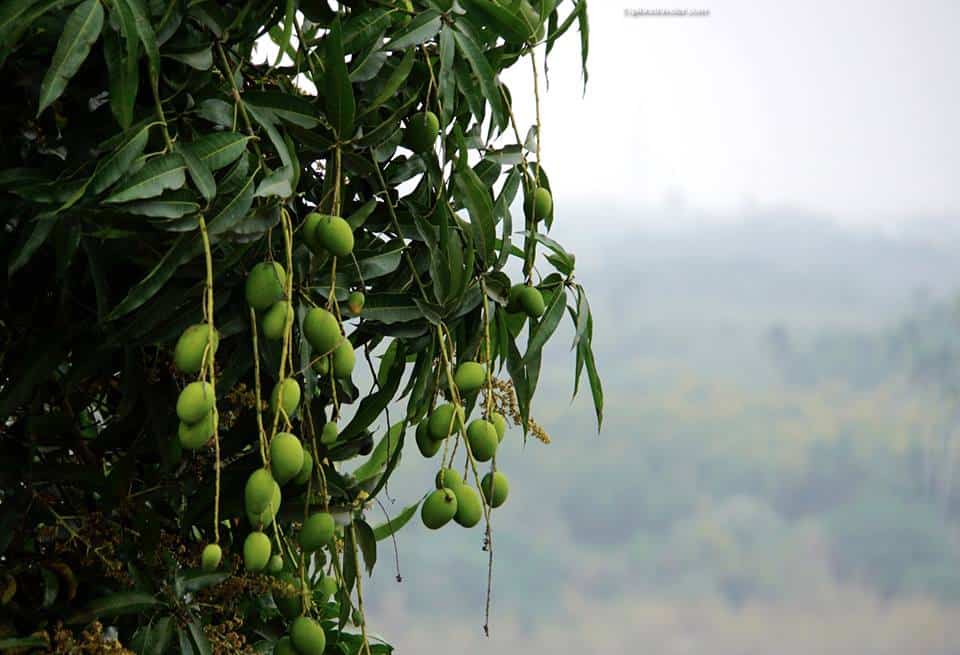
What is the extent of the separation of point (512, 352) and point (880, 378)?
3.38m

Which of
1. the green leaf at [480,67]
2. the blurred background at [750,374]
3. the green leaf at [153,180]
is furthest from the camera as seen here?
the blurred background at [750,374]

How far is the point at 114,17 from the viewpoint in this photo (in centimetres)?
61

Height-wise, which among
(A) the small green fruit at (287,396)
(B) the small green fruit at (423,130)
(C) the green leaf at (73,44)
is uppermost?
(C) the green leaf at (73,44)

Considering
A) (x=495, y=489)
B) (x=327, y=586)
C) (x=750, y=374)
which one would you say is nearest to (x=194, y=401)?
(x=495, y=489)

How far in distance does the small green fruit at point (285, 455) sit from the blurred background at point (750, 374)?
283cm

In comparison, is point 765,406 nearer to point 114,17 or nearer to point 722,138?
point 722,138

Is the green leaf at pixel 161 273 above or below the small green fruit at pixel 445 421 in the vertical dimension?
above

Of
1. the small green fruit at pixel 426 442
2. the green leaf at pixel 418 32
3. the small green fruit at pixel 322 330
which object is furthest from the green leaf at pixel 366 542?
the green leaf at pixel 418 32

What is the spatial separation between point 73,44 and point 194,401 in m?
0.19

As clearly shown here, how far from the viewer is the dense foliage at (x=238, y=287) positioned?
0.62 m

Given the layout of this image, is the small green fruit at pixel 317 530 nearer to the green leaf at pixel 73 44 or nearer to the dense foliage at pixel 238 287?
A: the dense foliage at pixel 238 287

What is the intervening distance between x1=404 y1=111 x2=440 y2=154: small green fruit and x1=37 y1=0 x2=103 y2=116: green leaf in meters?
0.19

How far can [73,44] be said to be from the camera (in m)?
0.60

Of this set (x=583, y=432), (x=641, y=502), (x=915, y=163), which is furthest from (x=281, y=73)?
(x=915, y=163)
